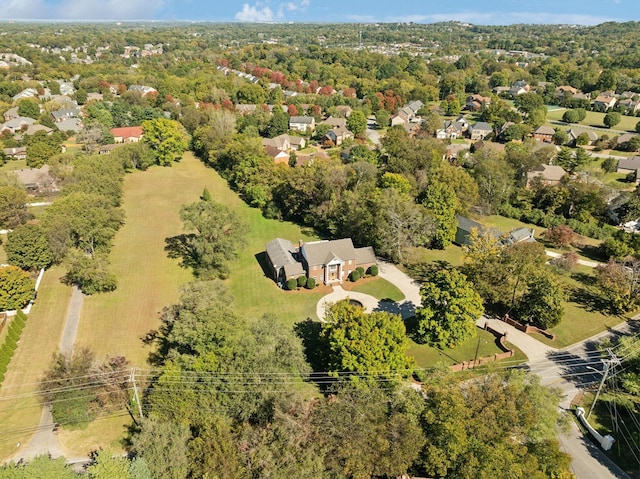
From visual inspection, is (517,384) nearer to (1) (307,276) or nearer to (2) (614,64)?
(1) (307,276)

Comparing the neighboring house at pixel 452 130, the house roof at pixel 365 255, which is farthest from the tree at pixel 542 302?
the neighboring house at pixel 452 130

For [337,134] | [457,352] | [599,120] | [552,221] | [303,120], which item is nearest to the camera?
[457,352]

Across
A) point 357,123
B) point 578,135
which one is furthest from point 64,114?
point 578,135

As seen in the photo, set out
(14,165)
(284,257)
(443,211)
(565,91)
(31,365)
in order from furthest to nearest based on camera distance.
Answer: (565,91), (14,165), (443,211), (284,257), (31,365)

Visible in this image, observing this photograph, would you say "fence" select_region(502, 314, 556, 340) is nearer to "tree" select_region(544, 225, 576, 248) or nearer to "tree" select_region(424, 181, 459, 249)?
"tree" select_region(424, 181, 459, 249)

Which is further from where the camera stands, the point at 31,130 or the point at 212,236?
the point at 31,130

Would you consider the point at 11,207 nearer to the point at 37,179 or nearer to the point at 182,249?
the point at 37,179
